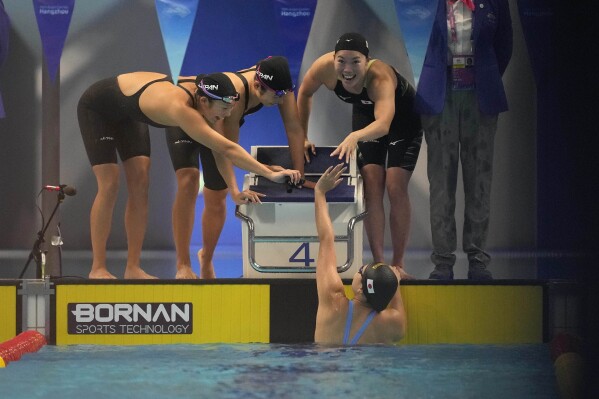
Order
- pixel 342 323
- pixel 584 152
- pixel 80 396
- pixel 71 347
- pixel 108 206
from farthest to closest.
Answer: pixel 108 206 < pixel 71 347 < pixel 342 323 < pixel 80 396 < pixel 584 152

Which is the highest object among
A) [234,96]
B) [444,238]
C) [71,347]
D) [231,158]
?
[234,96]

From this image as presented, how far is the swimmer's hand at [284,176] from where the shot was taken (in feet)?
18.1

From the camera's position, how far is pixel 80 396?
410cm

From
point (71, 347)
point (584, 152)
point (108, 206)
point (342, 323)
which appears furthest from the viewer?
point (108, 206)

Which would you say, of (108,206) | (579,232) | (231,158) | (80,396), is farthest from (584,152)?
(108,206)

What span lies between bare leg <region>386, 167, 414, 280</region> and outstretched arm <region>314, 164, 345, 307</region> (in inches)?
24.8

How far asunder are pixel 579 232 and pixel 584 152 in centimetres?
21

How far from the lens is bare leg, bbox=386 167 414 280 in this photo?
5.93m

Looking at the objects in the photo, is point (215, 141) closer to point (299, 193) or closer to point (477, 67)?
point (299, 193)

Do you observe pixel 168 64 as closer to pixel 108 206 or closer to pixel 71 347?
pixel 108 206

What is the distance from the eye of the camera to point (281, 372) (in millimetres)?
4680

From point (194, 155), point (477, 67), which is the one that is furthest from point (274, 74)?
point (477, 67)

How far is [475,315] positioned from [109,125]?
241 centimetres

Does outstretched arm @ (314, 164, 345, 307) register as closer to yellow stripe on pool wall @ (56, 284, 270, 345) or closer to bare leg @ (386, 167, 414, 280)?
yellow stripe on pool wall @ (56, 284, 270, 345)
